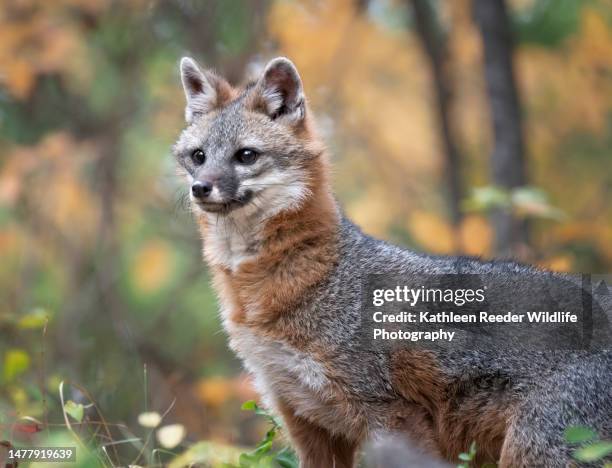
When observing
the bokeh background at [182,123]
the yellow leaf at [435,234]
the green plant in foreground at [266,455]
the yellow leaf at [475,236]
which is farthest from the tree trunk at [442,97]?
the green plant in foreground at [266,455]

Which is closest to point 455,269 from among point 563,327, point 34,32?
point 563,327

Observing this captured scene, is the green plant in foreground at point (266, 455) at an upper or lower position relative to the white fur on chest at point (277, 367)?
lower

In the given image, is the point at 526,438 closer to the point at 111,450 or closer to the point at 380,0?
the point at 111,450

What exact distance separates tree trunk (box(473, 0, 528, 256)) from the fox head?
600 centimetres

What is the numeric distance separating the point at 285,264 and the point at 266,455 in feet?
4.01

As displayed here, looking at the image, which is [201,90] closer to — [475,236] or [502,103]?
[475,236]

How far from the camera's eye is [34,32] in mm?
11789

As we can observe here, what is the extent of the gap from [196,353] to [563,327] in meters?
10.4

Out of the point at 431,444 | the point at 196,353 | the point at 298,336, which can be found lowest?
the point at 196,353

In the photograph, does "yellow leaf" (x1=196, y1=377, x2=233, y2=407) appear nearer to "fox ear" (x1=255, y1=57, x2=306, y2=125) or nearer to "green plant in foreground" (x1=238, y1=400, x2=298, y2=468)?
"green plant in foreground" (x1=238, y1=400, x2=298, y2=468)

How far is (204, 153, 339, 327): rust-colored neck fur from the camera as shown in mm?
5645

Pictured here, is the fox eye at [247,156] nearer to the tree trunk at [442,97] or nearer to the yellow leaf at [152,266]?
the tree trunk at [442,97]

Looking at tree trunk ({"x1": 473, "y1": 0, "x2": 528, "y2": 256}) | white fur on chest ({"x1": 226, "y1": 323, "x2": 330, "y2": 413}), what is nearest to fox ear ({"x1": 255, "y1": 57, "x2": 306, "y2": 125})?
white fur on chest ({"x1": 226, "y1": 323, "x2": 330, "y2": 413})

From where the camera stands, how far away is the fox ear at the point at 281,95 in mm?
6172
